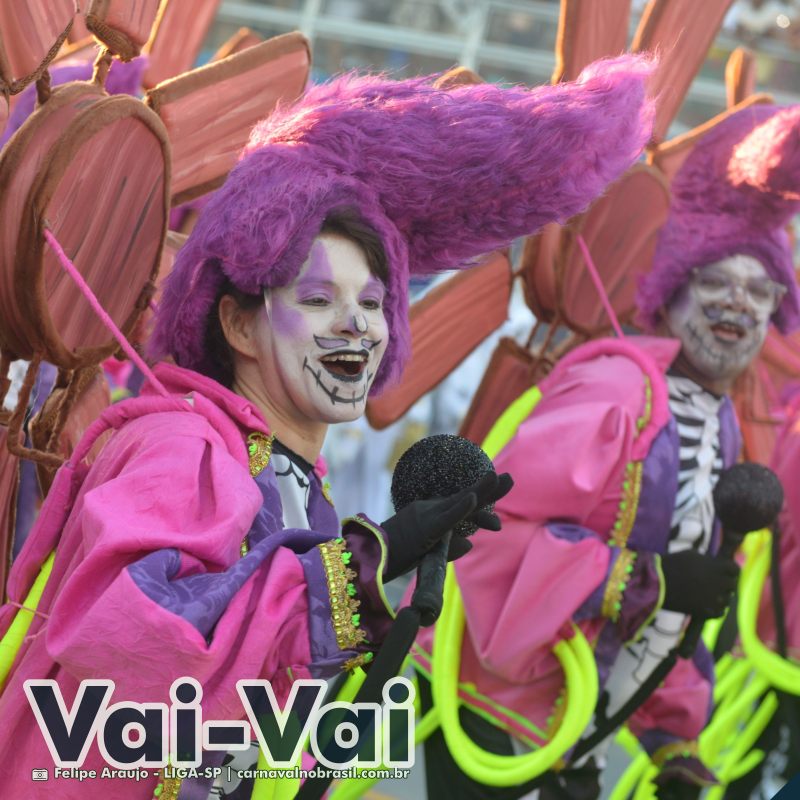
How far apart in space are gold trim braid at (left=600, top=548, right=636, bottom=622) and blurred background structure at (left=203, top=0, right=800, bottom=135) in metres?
5.49

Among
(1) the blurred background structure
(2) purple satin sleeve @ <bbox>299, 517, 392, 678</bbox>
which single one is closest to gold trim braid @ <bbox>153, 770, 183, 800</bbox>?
(2) purple satin sleeve @ <bbox>299, 517, 392, 678</bbox>

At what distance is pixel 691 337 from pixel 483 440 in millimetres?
484

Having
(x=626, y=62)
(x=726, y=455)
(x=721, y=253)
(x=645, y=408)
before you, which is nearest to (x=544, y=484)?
(x=645, y=408)

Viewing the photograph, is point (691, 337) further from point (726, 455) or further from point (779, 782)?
point (779, 782)

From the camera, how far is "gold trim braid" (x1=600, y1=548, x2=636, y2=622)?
86.1 inches

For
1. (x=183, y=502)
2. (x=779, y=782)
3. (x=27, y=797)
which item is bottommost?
(x=779, y=782)

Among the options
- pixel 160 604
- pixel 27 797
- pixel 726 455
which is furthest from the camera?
pixel 726 455

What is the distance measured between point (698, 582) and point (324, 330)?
0.97 metres

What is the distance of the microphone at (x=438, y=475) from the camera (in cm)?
137

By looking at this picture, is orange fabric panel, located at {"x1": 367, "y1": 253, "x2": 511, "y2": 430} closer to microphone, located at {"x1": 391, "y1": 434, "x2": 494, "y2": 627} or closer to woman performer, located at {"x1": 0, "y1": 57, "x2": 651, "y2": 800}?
woman performer, located at {"x1": 0, "y1": 57, "x2": 651, "y2": 800}

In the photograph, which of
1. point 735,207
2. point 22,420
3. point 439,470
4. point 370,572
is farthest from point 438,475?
point 735,207

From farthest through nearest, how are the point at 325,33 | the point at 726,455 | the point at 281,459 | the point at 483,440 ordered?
the point at 325,33 → the point at 483,440 → the point at 726,455 → the point at 281,459

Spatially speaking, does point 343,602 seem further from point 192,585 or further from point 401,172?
point 401,172

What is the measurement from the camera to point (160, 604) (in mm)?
1251
